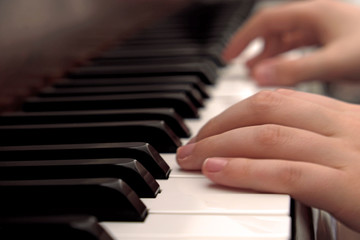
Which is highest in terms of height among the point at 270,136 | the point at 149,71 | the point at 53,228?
the point at 149,71

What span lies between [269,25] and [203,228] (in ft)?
3.59

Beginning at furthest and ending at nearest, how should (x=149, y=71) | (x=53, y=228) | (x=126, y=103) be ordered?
(x=149, y=71) < (x=126, y=103) < (x=53, y=228)

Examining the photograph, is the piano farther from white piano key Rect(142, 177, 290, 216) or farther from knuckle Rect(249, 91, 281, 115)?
knuckle Rect(249, 91, 281, 115)

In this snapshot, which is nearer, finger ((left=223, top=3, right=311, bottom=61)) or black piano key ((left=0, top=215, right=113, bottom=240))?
black piano key ((left=0, top=215, right=113, bottom=240))

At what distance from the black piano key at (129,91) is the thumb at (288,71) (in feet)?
0.87

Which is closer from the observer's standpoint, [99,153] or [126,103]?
[99,153]

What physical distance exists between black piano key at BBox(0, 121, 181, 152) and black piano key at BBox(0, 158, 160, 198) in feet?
0.40

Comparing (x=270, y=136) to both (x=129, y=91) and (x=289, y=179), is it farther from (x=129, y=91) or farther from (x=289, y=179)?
(x=129, y=91)

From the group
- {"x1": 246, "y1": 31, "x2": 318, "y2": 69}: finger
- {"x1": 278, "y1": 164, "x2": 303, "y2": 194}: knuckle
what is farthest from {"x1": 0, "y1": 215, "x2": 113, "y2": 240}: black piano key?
{"x1": 246, "y1": 31, "x2": 318, "y2": 69}: finger

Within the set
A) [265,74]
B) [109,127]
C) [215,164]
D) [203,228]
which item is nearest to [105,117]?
[109,127]

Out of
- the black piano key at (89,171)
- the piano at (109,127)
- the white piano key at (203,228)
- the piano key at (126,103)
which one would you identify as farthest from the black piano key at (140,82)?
the white piano key at (203,228)

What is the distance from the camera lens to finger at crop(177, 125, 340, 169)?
27.1 inches

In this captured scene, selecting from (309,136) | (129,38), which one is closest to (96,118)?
(309,136)

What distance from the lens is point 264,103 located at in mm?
751
